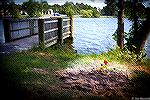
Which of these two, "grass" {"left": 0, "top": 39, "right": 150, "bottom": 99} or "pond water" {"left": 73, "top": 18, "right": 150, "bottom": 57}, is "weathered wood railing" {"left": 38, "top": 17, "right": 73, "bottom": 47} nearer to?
"grass" {"left": 0, "top": 39, "right": 150, "bottom": 99}

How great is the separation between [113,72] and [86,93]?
1544 millimetres

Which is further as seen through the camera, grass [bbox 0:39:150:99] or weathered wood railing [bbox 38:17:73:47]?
weathered wood railing [bbox 38:17:73:47]

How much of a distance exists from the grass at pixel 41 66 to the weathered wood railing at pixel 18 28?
176 cm

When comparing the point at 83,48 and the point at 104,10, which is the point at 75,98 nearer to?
the point at 104,10

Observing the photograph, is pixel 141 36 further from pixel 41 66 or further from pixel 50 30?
pixel 41 66

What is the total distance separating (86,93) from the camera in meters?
6.31

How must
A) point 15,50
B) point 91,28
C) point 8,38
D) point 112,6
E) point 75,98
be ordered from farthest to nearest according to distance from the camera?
point 91,28 < point 8,38 < point 112,6 < point 15,50 < point 75,98

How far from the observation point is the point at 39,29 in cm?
1025

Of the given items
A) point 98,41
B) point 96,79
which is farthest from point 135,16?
point 98,41

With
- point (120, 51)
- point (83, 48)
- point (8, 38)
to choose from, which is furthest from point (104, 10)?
point (83, 48)

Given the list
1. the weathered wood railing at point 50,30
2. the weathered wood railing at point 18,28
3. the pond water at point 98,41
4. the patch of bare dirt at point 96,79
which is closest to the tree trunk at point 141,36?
the pond water at point 98,41

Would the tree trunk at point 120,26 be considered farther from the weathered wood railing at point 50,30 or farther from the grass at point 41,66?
the weathered wood railing at point 50,30

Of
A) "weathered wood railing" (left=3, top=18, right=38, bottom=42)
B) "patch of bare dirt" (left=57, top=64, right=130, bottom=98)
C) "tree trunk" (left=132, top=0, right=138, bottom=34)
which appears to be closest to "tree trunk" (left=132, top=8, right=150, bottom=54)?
"tree trunk" (left=132, top=0, right=138, bottom=34)

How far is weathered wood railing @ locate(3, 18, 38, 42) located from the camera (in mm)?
10422
